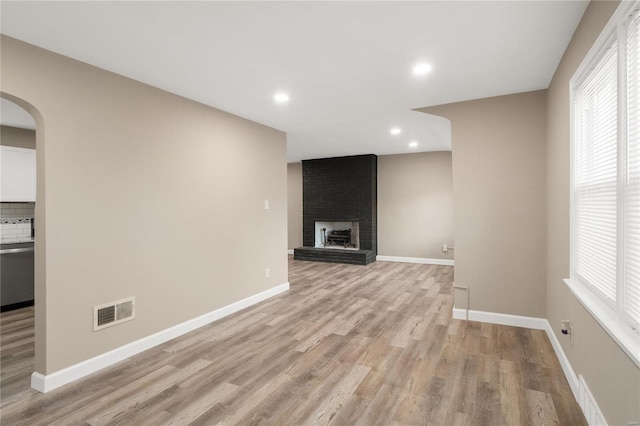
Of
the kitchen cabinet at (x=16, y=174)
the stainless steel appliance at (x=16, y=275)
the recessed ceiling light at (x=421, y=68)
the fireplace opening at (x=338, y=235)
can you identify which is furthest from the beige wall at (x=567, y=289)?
the kitchen cabinet at (x=16, y=174)

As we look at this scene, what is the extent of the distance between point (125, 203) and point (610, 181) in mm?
3440

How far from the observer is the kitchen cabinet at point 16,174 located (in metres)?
4.20

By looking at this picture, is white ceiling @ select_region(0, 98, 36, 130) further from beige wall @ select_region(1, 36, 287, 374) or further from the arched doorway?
beige wall @ select_region(1, 36, 287, 374)

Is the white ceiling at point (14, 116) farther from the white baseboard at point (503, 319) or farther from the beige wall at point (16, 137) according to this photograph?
the white baseboard at point (503, 319)

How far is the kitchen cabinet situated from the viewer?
420 centimetres

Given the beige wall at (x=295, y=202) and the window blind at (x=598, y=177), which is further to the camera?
the beige wall at (x=295, y=202)

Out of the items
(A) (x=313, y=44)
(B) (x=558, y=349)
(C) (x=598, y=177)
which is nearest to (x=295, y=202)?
(A) (x=313, y=44)

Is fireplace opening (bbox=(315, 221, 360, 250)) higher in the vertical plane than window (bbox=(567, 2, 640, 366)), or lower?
lower

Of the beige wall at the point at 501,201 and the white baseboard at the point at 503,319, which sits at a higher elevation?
the beige wall at the point at 501,201

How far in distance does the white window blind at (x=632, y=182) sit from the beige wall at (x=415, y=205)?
560 centimetres

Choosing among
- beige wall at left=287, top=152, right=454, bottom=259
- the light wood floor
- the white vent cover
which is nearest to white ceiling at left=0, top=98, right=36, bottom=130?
the white vent cover

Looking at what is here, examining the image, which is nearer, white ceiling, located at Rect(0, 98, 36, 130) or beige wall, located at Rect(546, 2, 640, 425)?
beige wall, located at Rect(546, 2, 640, 425)

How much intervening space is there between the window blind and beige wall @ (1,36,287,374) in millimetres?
3381

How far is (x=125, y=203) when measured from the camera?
9.29 ft
